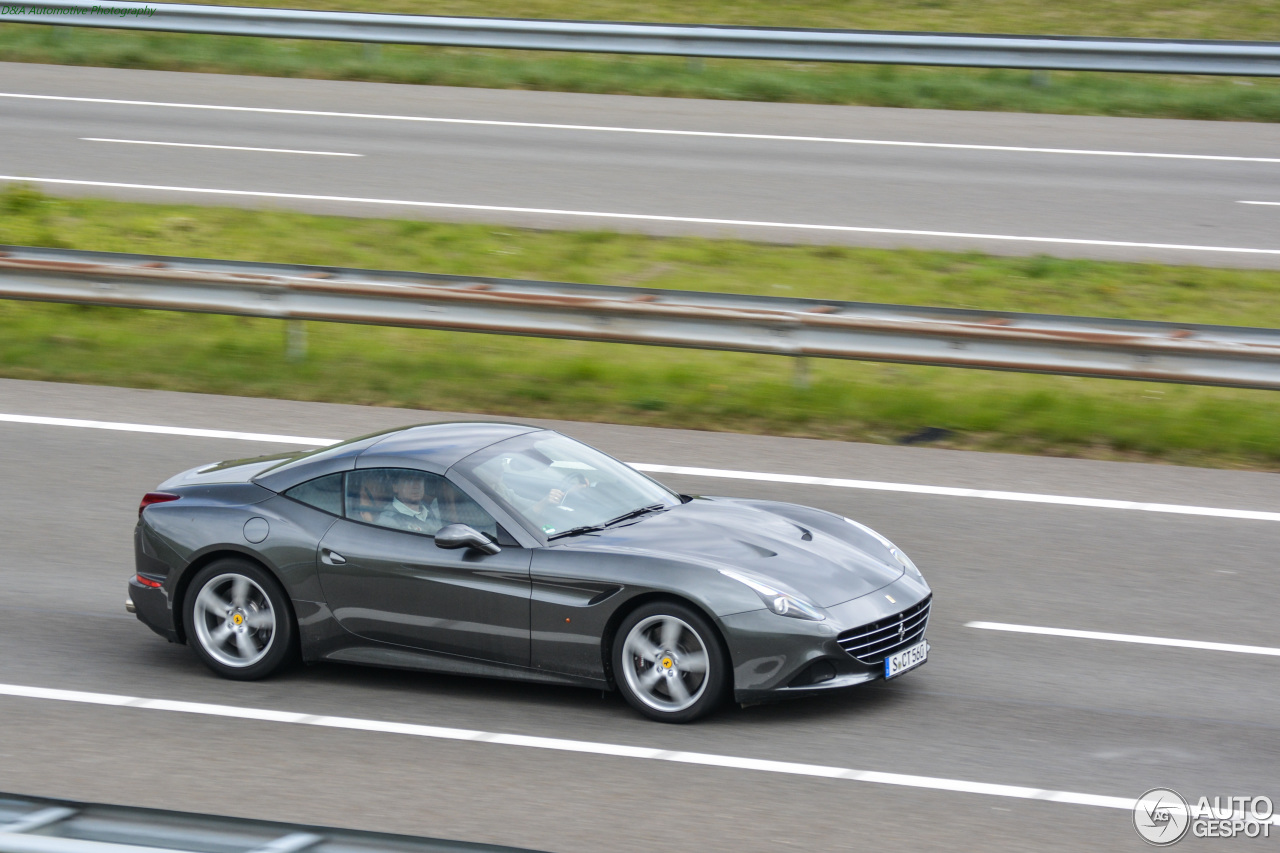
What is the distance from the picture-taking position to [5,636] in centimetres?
803

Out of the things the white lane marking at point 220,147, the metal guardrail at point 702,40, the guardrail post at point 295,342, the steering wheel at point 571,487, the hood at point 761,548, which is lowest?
the hood at point 761,548

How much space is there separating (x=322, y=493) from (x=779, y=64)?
17909 millimetres

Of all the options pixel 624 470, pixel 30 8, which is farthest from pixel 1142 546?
pixel 30 8

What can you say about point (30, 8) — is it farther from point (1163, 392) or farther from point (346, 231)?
point (1163, 392)

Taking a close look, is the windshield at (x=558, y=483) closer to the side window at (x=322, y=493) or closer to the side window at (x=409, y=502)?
the side window at (x=409, y=502)

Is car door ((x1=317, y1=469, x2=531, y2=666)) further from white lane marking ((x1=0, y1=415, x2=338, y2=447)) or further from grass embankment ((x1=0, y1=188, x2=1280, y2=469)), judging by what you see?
grass embankment ((x1=0, y1=188, x2=1280, y2=469))

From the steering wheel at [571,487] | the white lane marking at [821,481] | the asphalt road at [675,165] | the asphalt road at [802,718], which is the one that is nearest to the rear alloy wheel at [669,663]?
the asphalt road at [802,718]

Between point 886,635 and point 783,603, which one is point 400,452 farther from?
point 886,635

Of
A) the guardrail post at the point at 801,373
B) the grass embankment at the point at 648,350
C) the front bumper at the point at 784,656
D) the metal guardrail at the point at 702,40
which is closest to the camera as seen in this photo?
the front bumper at the point at 784,656

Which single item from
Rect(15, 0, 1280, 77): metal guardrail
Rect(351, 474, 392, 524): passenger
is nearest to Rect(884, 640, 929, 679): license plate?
Rect(351, 474, 392, 524): passenger

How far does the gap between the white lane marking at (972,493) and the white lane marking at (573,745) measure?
14.4 ft

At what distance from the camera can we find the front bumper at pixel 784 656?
6.69 meters

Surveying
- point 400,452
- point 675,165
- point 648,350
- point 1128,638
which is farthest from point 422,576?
point 675,165

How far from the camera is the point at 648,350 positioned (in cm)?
1466
